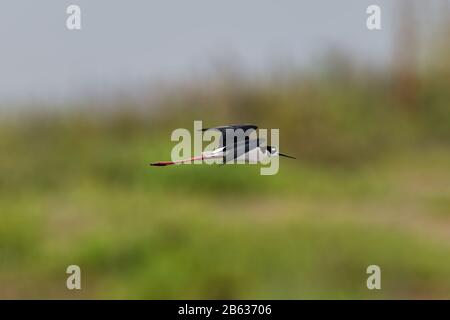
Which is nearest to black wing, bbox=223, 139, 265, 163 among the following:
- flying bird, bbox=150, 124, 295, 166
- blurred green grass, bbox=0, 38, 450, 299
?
flying bird, bbox=150, 124, 295, 166

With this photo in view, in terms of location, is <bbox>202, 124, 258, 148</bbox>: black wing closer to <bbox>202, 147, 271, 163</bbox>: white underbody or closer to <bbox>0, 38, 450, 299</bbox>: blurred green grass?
<bbox>202, 147, 271, 163</bbox>: white underbody

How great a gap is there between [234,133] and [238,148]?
4.3 inches

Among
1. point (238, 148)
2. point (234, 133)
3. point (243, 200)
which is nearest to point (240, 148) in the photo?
point (238, 148)

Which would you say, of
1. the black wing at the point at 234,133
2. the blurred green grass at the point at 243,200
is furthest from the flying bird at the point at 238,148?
the blurred green grass at the point at 243,200

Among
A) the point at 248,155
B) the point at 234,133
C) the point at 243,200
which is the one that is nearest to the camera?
the point at 248,155

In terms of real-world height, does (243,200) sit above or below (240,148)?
below

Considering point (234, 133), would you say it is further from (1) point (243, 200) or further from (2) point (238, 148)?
(1) point (243, 200)

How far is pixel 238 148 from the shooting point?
4301 millimetres

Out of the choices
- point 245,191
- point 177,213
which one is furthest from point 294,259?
point 245,191

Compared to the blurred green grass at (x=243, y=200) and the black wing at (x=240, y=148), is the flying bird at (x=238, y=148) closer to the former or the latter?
the black wing at (x=240, y=148)

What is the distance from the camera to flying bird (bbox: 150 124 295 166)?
4.17 metres

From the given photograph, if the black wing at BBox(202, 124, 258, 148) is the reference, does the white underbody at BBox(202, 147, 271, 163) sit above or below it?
below

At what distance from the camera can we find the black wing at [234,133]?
14.2ft
